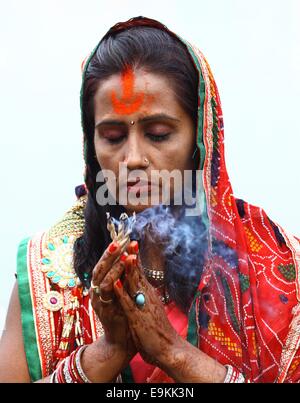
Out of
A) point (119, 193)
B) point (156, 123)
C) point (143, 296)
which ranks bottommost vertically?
point (143, 296)

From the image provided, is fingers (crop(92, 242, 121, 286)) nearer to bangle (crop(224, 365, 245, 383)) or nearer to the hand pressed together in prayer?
the hand pressed together in prayer

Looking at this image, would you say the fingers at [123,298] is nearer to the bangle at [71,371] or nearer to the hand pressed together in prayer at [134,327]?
the hand pressed together in prayer at [134,327]

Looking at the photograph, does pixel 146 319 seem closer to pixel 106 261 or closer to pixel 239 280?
pixel 106 261

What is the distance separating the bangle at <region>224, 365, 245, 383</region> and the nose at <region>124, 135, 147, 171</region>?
0.99 metres

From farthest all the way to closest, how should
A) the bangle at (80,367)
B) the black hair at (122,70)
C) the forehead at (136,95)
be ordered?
the black hair at (122,70) → the forehead at (136,95) → the bangle at (80,367)

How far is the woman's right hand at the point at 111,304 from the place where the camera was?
13.2ft

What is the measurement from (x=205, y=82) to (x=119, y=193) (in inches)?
28.2

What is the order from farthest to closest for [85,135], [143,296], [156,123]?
[85,135] → [156,123] → [143,296]

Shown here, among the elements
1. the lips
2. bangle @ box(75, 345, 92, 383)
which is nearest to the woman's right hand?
bangle @ box(75, 345, 92, 383)

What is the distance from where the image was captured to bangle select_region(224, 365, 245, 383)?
14.3ft

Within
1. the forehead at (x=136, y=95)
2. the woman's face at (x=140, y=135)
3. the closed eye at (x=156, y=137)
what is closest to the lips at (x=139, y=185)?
the woman's face at (x=140, y=135)

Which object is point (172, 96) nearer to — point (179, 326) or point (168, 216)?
point (168, 216)
